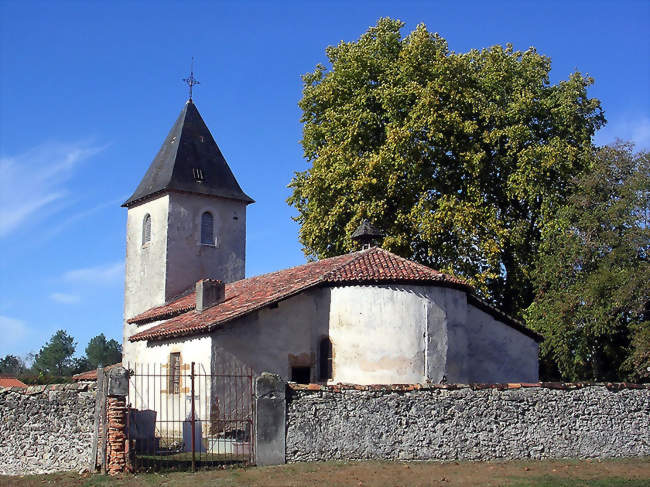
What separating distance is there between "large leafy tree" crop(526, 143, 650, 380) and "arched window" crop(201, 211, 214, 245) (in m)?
14.9

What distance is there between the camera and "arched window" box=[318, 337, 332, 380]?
23.5 metres

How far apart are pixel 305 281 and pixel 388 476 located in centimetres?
951

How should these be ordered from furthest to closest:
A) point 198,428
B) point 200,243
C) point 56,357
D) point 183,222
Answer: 1. point 56,357
2. point 200,243
3. point 183,222
4. point 198,428

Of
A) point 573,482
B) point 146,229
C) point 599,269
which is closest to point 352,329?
point 573,482

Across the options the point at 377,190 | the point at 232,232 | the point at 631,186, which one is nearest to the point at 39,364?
the point at 232,232

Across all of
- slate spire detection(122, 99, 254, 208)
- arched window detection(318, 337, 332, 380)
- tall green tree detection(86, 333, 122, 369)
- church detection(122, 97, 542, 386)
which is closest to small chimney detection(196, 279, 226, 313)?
church detection(122, 97, 542, 386)

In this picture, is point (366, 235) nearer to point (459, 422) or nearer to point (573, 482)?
point (459, 422)

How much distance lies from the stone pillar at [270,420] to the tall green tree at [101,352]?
96.9 metres

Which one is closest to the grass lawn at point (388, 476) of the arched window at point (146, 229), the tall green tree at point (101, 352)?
the arched window at point (146, 229)

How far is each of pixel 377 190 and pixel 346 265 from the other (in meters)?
7.79

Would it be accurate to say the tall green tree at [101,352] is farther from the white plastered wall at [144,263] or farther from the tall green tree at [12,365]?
the white plastered wall at [144,263]

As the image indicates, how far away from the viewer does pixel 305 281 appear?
942 inches

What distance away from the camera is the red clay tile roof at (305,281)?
2262cm

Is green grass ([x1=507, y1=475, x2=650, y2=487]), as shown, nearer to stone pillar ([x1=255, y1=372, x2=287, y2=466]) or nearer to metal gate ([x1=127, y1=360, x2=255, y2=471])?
stone pillar ([x1=255, y1=372, x2=287, y2=466])
